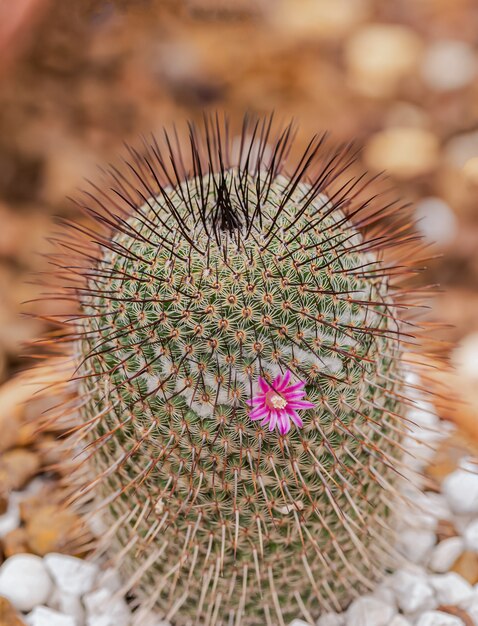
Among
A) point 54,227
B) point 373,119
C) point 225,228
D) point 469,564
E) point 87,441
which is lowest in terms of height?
point 469,564

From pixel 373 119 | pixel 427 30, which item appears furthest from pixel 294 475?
pixel 427 30

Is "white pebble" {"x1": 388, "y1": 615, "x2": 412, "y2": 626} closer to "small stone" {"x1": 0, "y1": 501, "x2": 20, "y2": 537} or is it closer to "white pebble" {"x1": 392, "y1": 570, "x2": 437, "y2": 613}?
"white pebble" {"x1": 392, "y1": 570, "x2": 437, "y2": 613}

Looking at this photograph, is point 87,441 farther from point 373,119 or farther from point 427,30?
point 427,30

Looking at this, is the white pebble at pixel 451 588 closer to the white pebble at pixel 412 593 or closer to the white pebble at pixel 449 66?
the white pebble at pixel 412 593

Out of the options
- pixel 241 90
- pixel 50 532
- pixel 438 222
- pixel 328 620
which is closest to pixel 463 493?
pixel 328 620

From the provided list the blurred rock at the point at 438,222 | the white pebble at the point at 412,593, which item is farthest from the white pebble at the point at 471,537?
the blurred rock at the point at 438,222

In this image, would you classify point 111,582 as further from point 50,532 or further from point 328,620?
point 328,620
